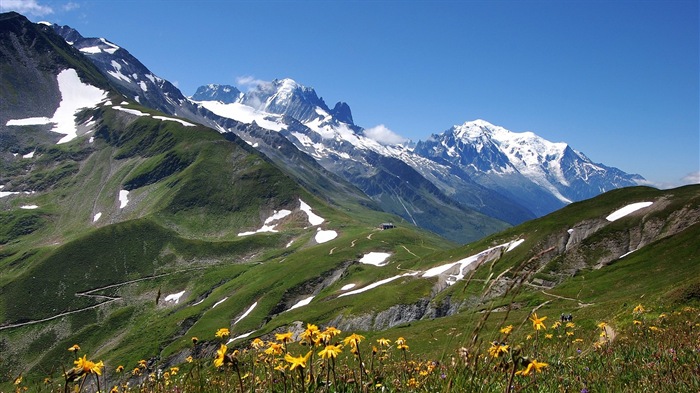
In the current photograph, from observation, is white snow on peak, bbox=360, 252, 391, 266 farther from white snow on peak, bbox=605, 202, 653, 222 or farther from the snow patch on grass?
white snow on peak, bbox=605, 202, 653, 222

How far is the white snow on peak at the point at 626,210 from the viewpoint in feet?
272

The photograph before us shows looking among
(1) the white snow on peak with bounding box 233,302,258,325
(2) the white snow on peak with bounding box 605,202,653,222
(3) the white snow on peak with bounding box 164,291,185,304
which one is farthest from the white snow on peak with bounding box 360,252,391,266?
(2) the white snow on peak with bounding box 605,202,653,222

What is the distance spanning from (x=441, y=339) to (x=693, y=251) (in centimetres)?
3515

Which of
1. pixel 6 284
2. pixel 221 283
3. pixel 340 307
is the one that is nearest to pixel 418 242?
pixel 221 283

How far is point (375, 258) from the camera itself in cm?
14775

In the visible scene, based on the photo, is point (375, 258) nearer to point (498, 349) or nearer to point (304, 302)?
point (304, 302)

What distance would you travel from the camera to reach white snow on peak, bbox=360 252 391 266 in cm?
14362

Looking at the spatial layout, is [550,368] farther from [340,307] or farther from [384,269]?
[384,269]

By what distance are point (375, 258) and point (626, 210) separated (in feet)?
254

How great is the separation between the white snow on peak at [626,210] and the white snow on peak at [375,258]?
232ft

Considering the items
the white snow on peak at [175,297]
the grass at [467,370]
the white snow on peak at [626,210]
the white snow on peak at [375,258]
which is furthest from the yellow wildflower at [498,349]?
the white snow on peak at [175,297]

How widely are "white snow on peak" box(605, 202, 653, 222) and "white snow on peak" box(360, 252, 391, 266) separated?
7069 centimetres

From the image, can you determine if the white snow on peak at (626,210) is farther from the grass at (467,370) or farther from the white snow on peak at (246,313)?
the white snow on peak at (246,313)

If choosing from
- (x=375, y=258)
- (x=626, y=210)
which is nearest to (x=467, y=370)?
(x=626, y=210)
